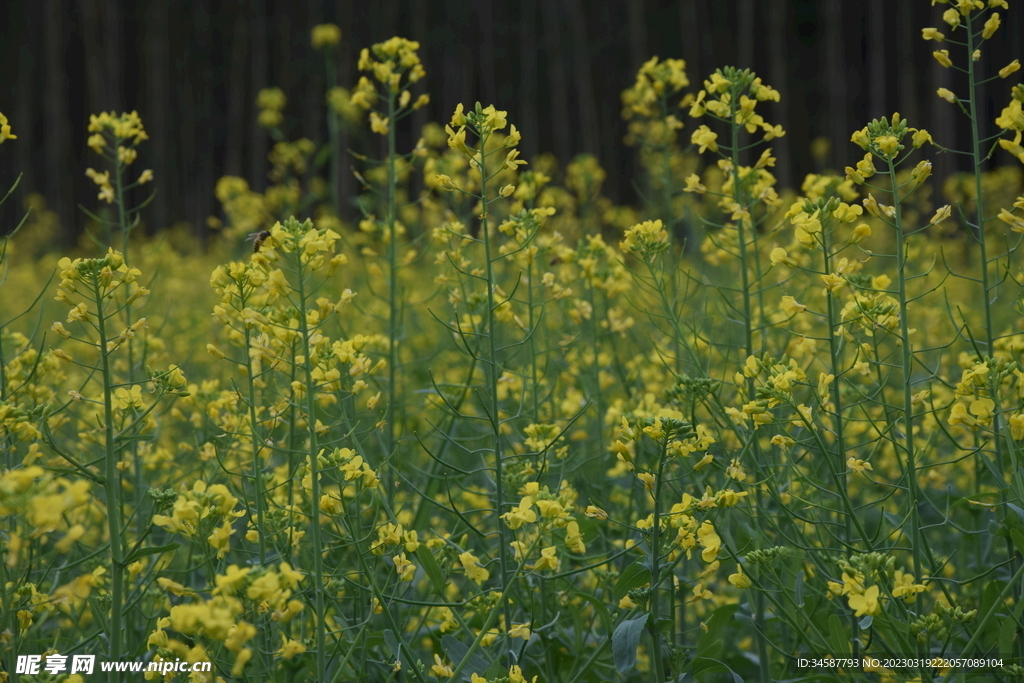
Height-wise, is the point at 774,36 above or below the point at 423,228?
above

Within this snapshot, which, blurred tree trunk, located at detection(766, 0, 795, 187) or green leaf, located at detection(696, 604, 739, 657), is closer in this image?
green leaf, located at detection(696, 604, 739, 657)

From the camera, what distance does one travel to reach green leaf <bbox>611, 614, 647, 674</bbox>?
1.48 meters

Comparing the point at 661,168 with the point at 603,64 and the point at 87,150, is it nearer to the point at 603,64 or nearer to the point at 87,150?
the point at 603,64

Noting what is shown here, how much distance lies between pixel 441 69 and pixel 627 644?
400 inches

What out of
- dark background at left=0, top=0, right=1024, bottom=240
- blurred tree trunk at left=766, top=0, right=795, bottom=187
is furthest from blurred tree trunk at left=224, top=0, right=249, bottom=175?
blurred tree trunk at left=766, top=0, right=795, bottom=187

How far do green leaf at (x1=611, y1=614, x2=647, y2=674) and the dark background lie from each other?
315 inches

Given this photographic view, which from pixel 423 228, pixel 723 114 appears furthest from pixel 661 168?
pixel 423 228

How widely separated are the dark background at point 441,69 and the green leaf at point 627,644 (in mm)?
7994

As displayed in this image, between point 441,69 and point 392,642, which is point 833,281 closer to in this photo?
point 392,642

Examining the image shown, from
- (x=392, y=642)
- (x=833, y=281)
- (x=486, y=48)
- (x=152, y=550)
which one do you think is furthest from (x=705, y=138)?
(x=486, y=48)

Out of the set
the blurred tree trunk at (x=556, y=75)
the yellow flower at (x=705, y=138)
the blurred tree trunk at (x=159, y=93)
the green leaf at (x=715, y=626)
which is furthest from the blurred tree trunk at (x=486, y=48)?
the green leaf at (x=715, y=626)

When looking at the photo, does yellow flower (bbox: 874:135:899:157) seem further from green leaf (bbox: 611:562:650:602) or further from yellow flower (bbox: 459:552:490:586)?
yellow flower (bbox: 459:552:490:586)

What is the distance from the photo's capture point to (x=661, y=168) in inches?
124

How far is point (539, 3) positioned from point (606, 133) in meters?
1.88
